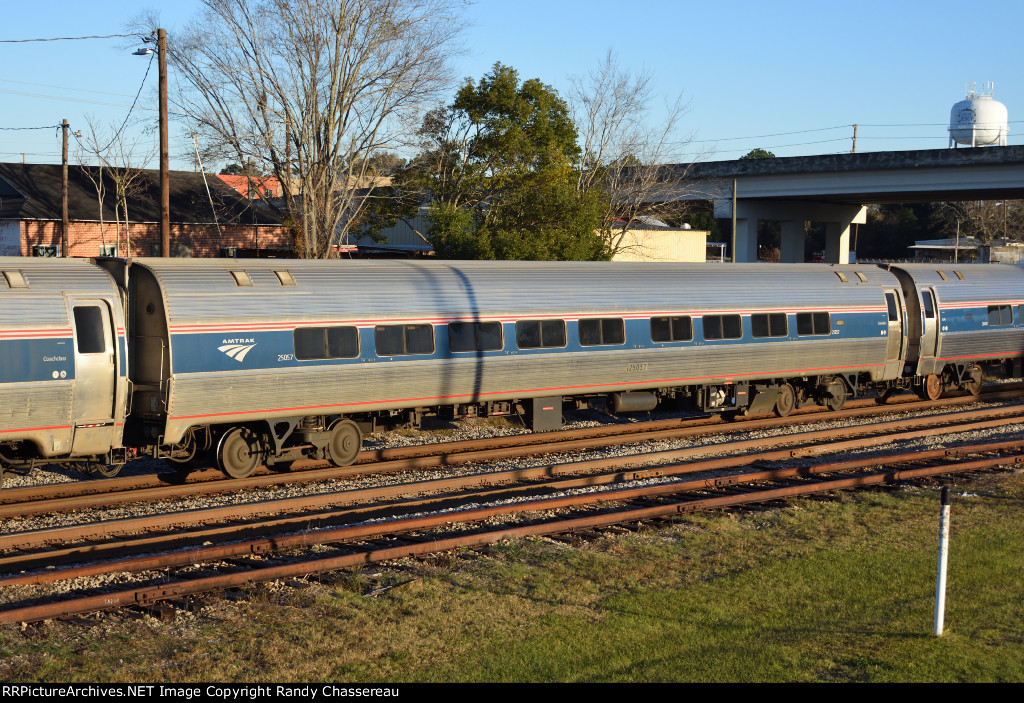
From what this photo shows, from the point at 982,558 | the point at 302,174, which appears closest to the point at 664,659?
the point at 982,558

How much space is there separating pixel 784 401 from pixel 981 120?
55.1 metres

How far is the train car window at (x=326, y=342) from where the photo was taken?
16.7m

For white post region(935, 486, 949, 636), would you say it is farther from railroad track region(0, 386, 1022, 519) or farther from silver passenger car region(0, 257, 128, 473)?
silver passenger car region(0, 257, 128, 473)

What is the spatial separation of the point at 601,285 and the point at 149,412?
9372 millimetres

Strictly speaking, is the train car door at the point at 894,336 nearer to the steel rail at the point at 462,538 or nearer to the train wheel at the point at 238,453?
the steel rail at the point at 462,538

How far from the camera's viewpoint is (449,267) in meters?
19.5

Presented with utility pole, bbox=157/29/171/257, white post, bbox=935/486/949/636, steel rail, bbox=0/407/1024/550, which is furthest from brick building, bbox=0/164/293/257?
white post, bbox=935/486/949/636

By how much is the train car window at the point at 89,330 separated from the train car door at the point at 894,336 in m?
18.7

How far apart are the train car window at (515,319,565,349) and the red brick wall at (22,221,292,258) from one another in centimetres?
3146

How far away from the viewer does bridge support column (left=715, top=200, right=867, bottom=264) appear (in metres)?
58.6

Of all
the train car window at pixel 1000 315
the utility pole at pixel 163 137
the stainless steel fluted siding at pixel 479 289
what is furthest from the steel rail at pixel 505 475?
the utility pole at pixel 163 137

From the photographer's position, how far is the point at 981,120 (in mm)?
70062

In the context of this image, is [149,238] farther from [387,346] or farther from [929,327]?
[929,327]

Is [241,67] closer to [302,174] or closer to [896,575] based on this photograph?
[302,174]
